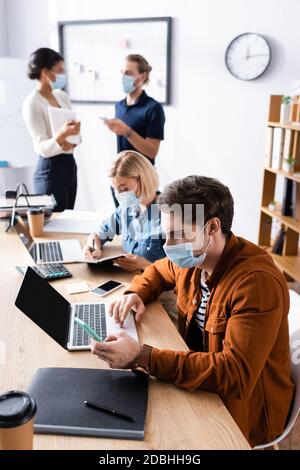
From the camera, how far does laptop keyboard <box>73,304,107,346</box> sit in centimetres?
119

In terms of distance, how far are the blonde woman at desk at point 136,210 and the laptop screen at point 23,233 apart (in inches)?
9.6

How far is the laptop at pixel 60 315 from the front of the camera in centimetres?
111

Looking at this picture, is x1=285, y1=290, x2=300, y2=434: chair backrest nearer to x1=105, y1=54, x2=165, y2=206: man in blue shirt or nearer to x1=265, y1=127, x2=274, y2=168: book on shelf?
x1=105, y1=54, x2=165, y2=206: man in blue shirt

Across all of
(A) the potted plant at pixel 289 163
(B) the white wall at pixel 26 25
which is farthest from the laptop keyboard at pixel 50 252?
(B) the white wall at pixel 26 25

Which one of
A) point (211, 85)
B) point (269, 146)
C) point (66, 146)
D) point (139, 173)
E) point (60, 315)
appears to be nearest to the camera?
point (60, 315)

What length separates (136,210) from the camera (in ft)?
6.49

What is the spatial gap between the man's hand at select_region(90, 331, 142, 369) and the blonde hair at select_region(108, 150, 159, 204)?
1011 millimetres

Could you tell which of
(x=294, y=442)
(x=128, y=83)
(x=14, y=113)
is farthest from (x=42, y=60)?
(x=294, y=442)

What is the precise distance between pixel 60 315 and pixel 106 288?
0.30m

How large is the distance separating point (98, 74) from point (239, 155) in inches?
55.4

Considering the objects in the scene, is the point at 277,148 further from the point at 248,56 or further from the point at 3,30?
the point at 3,30

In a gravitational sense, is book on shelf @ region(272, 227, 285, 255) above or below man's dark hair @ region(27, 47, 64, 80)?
below

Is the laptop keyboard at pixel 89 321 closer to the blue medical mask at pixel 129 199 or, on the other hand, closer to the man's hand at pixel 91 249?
the man's hand at pixel 91 249

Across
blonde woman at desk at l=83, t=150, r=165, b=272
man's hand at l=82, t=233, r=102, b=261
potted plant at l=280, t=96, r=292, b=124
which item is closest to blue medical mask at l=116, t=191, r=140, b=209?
blonde woman at desk at l=83, t=150, r=165, b=272
